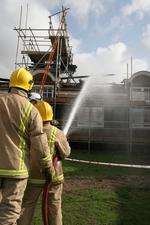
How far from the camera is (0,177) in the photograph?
5.35m

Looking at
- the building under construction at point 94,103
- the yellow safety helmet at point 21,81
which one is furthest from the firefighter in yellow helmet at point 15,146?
the building under construction at point 94,103

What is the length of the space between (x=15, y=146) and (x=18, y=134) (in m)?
0.15

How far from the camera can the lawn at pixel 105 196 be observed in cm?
815

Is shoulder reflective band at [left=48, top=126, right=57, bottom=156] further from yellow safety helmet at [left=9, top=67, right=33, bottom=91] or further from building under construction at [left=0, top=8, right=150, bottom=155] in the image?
building under construction at [left=0, top=8, right=150, bottom=155]

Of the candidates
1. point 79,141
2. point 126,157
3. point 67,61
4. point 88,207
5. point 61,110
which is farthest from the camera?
point 67,61

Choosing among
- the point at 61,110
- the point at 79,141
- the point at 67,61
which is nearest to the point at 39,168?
the point at 79,141

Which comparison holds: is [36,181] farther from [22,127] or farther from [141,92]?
[141,92]

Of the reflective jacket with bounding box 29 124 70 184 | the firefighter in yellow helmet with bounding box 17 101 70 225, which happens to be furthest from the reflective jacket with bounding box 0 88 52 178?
the reflective jacket with bounding box 29 124 70 184

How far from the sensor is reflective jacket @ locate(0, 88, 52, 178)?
534 cm

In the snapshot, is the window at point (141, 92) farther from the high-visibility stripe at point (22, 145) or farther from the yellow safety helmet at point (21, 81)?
the high-visibility stripe at point (22, 145)

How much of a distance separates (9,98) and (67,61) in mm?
27491

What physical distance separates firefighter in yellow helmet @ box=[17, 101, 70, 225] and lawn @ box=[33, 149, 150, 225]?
134 cm

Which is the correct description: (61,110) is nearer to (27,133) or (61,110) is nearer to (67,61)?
(67,61)

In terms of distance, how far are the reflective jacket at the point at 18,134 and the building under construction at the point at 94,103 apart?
15045 mm
